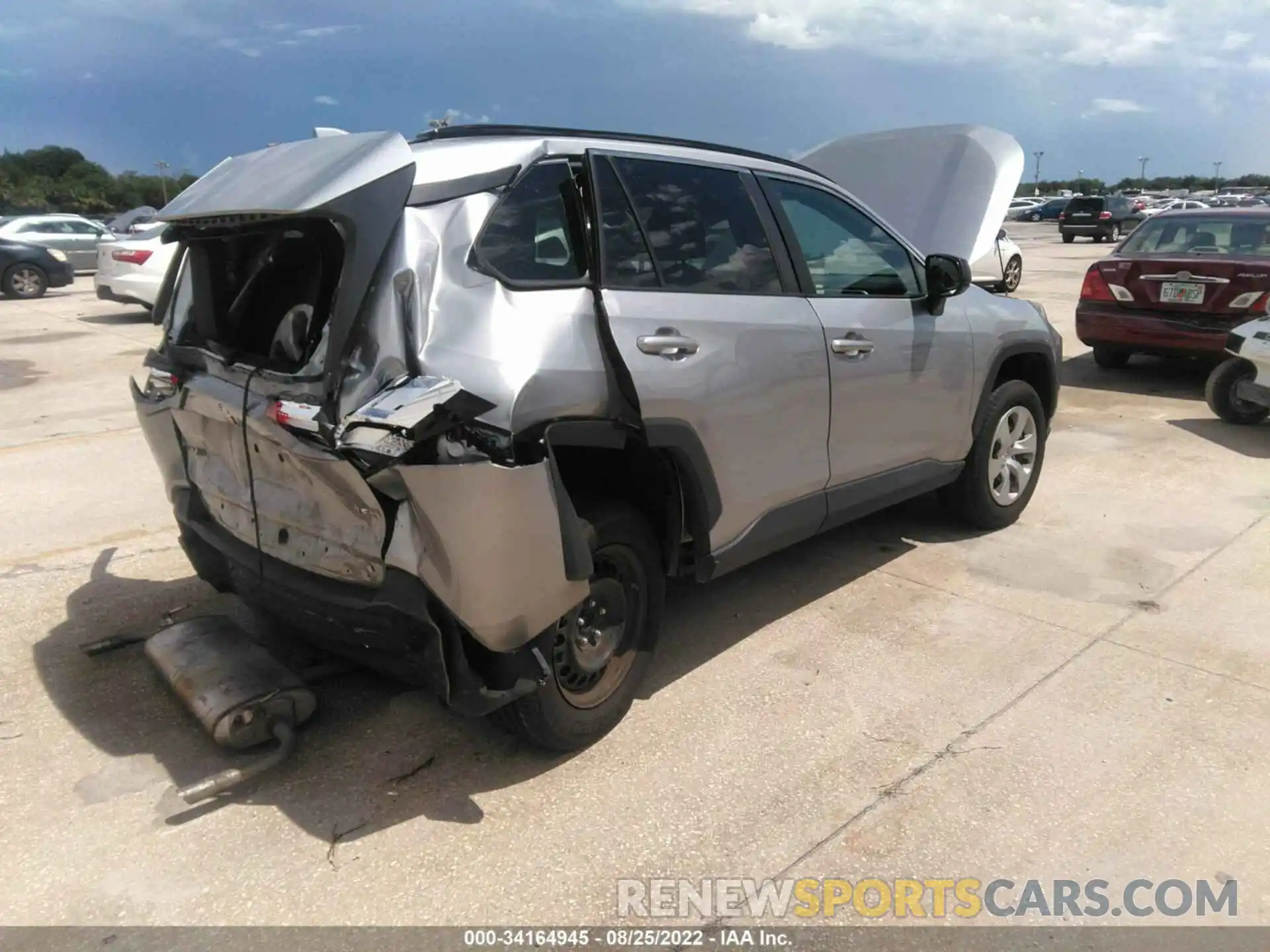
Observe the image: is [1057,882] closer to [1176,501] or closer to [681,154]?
[681,154]

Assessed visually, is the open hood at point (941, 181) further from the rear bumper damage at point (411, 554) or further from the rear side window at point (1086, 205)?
the rear side window at point (1086, 205)

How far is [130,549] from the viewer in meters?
5.07

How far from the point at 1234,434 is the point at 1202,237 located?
8.65 feet

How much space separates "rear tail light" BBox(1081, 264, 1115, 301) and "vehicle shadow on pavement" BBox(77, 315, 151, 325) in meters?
12.5

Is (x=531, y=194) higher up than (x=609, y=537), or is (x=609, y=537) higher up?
(x=531, y=194)

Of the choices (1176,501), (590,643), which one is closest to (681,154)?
(590,643)

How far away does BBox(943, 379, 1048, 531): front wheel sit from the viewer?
5.14 metres

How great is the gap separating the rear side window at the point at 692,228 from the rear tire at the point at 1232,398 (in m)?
5.63

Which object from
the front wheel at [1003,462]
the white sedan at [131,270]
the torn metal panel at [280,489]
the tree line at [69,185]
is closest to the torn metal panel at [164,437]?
the torn metal panel at [280,489]

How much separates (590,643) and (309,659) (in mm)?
1306

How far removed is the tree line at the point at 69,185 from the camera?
52281 mm

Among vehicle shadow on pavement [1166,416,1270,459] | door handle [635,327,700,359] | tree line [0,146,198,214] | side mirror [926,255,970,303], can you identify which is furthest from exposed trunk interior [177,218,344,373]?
tree line [0,146,198,214]

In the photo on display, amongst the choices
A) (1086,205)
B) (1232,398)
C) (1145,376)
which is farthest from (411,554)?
(1086,205)

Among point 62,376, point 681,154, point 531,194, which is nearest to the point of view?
point 531,194
